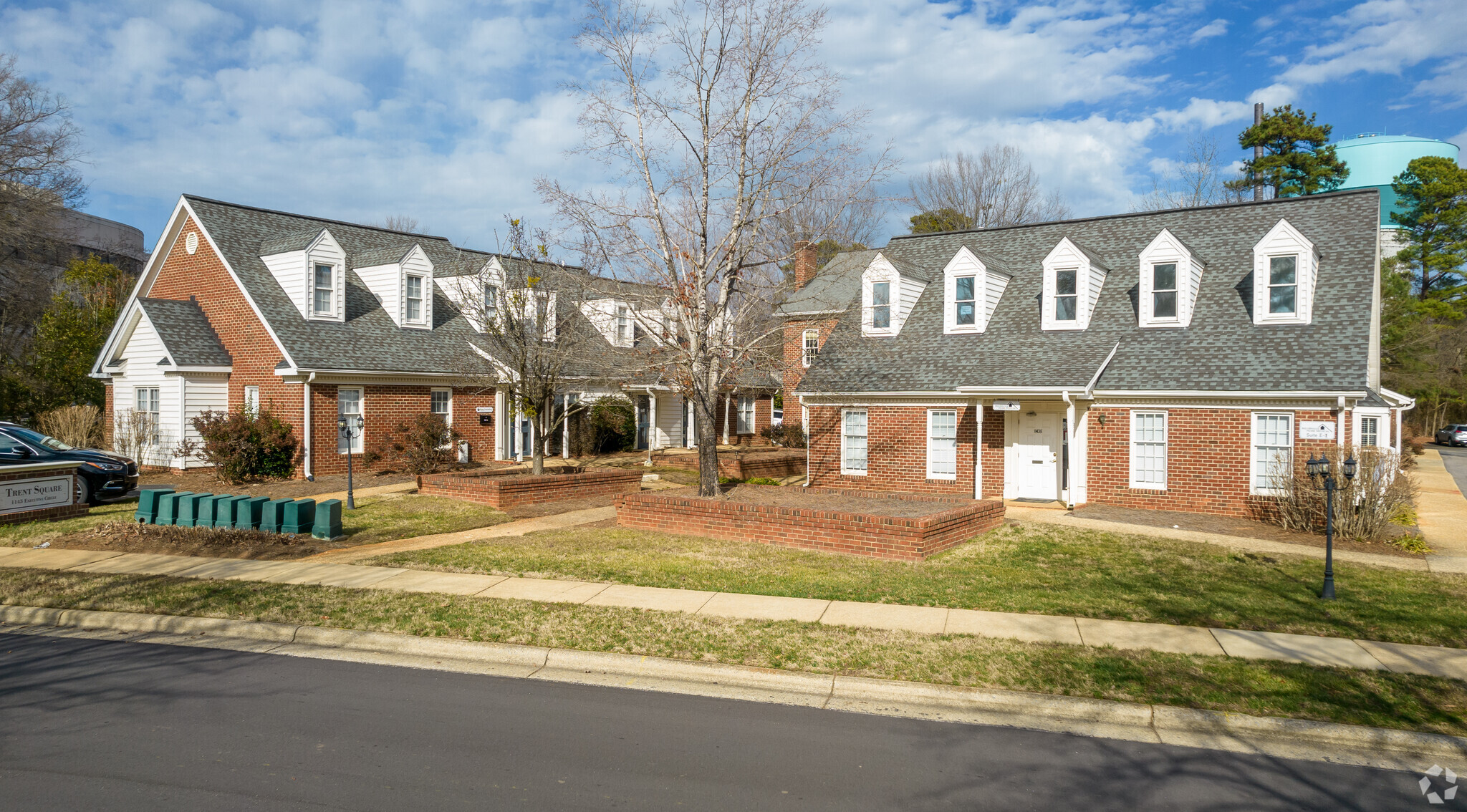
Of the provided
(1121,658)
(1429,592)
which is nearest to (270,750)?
(1121,658)

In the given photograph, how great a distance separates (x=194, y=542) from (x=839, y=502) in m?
10.6

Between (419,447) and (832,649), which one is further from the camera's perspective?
(419,447)

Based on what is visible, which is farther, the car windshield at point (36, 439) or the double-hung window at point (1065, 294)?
the double-hung window at point (1065, 294)

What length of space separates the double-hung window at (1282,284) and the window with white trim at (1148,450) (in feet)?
11.2

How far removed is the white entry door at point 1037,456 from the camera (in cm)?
1892

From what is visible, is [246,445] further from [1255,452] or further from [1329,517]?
[1255,452]

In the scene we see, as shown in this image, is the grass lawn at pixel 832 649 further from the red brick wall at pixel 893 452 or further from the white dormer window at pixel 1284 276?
the white dormer window at pixel 1284 276

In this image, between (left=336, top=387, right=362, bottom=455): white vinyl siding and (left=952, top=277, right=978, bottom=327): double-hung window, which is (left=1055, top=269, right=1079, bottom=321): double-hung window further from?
(left=336, top=387, right=362, bottom=455): white vinyl siding

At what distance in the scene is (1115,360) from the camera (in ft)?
60.4

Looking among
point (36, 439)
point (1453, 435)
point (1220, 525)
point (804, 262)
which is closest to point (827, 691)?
point (1220, 525)

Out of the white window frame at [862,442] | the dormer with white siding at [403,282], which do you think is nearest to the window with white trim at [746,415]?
the dormer with white siding at [403,282]

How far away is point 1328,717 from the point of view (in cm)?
633

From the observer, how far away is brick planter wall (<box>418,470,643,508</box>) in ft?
56.1

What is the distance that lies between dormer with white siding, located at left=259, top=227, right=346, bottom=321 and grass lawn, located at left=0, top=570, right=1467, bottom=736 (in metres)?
14.4
